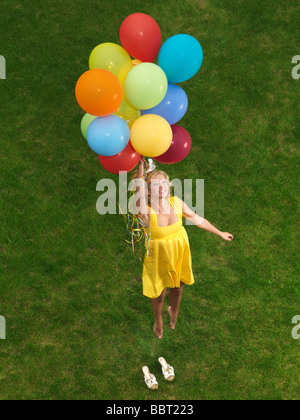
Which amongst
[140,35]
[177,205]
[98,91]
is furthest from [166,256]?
[140,35]

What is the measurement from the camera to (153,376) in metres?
4.69

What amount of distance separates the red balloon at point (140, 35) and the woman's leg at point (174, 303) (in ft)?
7.64

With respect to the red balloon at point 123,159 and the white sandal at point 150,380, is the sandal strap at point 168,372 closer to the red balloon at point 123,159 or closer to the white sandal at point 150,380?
the white sandal at point 150,380

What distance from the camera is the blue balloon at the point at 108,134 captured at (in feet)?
10.6

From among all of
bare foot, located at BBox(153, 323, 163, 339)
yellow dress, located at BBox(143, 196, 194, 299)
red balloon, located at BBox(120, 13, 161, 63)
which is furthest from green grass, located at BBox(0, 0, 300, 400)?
red balloon, located at BBox(120, 13, 161, 63)

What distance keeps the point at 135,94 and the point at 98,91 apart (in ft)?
1.03

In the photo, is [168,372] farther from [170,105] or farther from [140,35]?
[140,35]

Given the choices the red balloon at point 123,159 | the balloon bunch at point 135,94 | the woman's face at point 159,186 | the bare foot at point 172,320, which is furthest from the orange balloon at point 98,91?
the bare foot at point 172,320

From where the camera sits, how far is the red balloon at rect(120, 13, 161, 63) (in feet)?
11.2

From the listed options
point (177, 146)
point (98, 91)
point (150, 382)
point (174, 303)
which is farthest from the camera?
point (174, 303)

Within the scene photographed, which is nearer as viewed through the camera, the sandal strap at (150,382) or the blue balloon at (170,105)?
the blue balloon at (170,105)

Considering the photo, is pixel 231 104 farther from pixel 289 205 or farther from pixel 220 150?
pixel 289 205

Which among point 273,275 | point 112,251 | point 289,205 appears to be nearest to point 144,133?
point 112,251

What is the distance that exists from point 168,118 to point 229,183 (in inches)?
111
